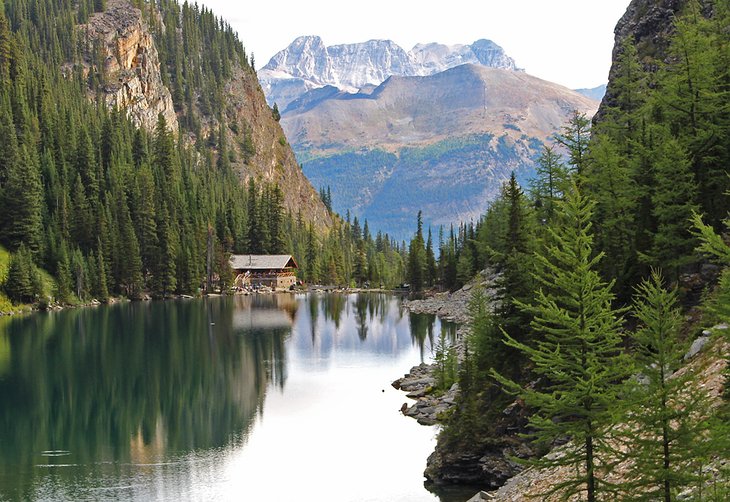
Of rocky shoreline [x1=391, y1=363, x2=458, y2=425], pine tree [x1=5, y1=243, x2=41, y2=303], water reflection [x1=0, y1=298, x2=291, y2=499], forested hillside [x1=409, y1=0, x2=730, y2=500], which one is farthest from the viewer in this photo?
pine tree [x1=5, y1=243, x2=41, y2=303]

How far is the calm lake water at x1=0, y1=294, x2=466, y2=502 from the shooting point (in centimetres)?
4312

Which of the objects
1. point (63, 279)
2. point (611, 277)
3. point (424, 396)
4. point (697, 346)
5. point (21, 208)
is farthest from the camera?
point (21, 208)

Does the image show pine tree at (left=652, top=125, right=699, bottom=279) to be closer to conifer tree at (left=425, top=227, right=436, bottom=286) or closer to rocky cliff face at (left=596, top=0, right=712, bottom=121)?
rocky cliff face at (left=596, top=0, right=712, bottom=121)

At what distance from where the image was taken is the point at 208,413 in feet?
203

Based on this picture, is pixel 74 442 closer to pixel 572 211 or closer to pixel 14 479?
pixel 14 479

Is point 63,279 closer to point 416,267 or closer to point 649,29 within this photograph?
point 416,267

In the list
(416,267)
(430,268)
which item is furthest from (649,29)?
(430,268)

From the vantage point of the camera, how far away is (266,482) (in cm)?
4378

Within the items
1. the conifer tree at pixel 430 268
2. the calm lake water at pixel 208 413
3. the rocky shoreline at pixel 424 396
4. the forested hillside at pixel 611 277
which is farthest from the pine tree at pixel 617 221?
the conifer tree at pixel 430 268

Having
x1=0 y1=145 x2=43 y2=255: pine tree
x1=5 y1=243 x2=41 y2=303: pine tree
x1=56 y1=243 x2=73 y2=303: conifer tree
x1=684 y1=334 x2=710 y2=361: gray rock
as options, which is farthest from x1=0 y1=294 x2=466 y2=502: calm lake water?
x1=0 y1=145 x2=43 y2=255: pine tree

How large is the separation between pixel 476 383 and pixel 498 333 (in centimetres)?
320

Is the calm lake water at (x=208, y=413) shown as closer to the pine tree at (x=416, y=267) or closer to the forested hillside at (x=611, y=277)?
the forested hillside at (x=611, y=277)

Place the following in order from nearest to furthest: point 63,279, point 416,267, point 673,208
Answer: point 673,208 < point 63,279 < point 416,267

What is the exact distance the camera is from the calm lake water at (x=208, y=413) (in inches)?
1698
